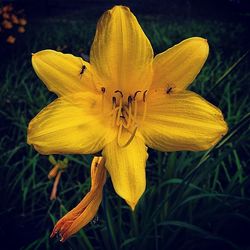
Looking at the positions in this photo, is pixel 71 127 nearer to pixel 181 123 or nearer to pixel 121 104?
pixel 121 104

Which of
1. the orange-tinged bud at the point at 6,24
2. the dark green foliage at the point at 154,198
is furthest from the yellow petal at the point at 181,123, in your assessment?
the orange-tinged bud at the point at 6,24

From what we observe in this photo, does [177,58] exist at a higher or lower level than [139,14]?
higher

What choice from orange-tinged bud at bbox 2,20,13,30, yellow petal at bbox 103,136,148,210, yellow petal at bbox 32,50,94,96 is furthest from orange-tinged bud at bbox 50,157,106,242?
orange-tinged bud at bbox 2,20,13,30

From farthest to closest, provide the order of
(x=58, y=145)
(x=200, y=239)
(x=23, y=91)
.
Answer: (x=23, y=91) → (x=200, y=239) → (x=58, y=145)

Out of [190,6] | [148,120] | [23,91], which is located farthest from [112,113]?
[190,6]

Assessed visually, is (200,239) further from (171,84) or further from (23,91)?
(23,91)

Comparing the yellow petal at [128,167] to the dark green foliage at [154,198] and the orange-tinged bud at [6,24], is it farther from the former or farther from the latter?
the orange-tinged bud at [6,24]

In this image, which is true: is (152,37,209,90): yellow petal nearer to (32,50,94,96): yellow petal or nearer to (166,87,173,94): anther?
(166,87,173,94): anther
